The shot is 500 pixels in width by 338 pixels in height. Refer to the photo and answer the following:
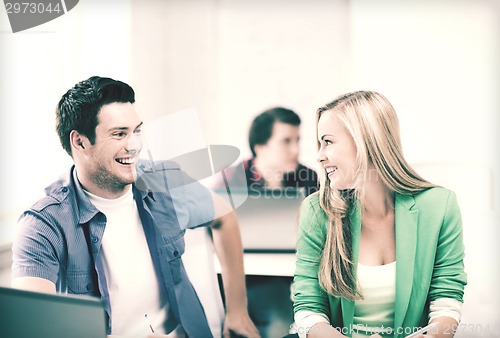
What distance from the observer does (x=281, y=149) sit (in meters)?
2.08

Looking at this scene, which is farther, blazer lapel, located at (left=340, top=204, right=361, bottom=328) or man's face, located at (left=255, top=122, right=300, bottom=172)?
man's face, located at (left=255, top=122, right=300, bottom=172)

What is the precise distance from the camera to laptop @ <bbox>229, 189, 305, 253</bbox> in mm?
2064

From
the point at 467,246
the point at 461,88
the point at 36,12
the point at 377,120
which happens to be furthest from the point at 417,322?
the point at 36,12

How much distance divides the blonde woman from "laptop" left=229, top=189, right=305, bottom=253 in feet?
0.22

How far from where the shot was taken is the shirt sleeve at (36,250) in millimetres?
1960

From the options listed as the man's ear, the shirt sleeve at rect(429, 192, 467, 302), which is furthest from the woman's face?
the man's ear

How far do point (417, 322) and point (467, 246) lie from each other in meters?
0.30

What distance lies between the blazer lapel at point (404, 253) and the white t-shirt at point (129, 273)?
763 mm

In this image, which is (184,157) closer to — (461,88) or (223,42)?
(223,42)

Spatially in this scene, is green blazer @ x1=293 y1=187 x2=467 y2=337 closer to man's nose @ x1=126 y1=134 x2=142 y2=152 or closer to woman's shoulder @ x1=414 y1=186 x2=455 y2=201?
woman's shoulder @ x1=414 y1=186 x2=455 y2=201

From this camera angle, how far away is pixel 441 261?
194cm

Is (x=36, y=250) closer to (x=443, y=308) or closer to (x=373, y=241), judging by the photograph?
(x=373, y=241)

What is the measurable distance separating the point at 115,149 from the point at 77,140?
13cm

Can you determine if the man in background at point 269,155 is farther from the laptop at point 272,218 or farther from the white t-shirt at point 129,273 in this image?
the white t-shirt at point 129,273
